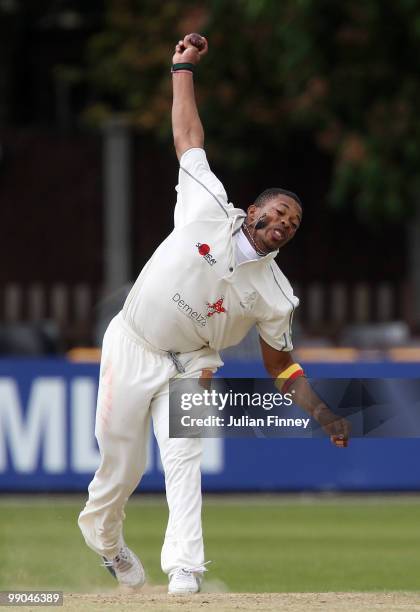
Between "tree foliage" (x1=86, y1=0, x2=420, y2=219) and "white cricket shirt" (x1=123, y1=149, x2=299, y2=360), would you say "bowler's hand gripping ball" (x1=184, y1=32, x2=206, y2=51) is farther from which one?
"tree foliage" (x1=86, y1=0, x2=420, y2=219)

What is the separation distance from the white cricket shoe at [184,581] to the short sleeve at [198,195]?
65.2 inches

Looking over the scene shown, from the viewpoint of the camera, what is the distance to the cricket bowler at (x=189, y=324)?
8023mm

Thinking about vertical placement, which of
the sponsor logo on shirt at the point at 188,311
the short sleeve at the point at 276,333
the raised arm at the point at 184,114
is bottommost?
the short sleeve at the point at 276,333

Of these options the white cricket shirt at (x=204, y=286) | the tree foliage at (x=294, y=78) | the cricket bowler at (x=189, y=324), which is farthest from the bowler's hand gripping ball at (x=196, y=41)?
the tree foliage at (x=294, y=78)

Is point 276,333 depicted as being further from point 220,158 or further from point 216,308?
point 220,158

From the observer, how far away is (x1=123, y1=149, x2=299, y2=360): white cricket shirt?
8.03 meters

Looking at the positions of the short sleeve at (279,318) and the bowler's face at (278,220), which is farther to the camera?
the short sleeve at (279,318)

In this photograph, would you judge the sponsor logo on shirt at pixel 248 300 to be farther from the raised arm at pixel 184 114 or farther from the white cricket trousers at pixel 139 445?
the raised arm at pixel 184 114

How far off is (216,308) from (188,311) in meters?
0.13

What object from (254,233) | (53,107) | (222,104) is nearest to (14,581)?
(254,233)

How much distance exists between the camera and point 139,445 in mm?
8352

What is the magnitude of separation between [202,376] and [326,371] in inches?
266

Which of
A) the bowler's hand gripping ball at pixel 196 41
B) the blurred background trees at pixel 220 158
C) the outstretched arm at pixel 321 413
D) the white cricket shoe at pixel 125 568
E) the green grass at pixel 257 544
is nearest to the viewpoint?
the outstretched arm at pixel 321 413

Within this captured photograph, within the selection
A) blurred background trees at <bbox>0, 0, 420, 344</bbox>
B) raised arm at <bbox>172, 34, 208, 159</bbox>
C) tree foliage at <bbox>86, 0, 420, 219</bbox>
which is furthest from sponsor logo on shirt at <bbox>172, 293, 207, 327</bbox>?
blurred background trees at <bbox>0, 0, 420, 344</bbox>
